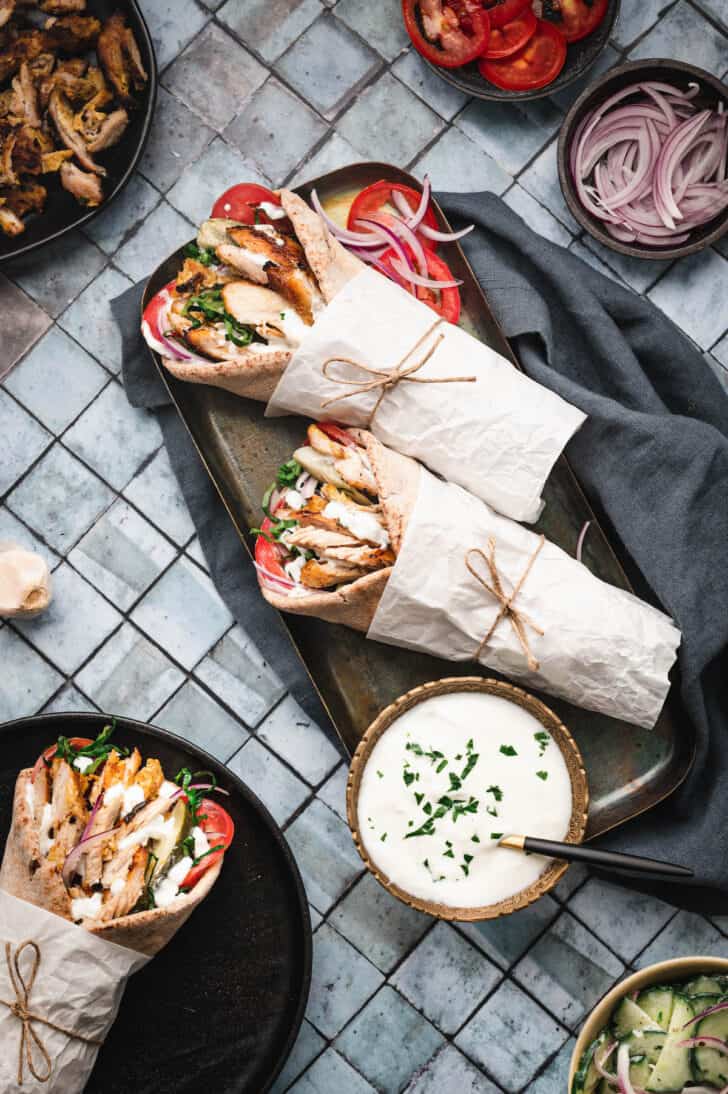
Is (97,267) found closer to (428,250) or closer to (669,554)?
(428,250)

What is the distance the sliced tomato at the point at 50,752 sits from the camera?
2631 millimetres

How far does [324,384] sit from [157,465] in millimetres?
709

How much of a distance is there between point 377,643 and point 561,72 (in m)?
1.81

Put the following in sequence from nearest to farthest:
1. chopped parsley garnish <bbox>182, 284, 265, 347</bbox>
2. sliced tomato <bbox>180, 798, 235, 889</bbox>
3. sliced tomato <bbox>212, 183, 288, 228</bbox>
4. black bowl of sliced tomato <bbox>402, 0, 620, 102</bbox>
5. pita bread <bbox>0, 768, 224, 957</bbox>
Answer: pita bread <bbox>0, 768, 224, 957</bbox> < sliced tomato <bbox>180, 798, 235, 889</bbox> < chopped parsley garnish <bbox>182, 284, 265, 347</bbox> < sliced tomato <bbox>212, 183, 288, 228</bbox> < black bowl of sliced tomato <bbox>402, 0, 620, 102</bbox>

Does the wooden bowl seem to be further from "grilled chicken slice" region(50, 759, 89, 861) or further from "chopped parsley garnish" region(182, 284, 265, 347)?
"chopped parsley garnish" region(182, 284, 265, 347)

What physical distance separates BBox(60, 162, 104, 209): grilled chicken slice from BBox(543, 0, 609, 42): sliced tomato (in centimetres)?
143

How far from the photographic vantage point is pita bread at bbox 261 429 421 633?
8.48ft

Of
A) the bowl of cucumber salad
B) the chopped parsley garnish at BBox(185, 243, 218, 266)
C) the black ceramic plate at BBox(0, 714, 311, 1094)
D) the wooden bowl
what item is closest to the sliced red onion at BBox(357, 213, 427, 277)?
the chopped parsley garnish at BBox(185, 243, 218, 266)

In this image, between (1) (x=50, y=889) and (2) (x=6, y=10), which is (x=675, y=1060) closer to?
(1) (x=50, y=889)

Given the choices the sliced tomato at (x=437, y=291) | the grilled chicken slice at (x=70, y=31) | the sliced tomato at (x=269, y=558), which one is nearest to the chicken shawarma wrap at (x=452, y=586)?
the sliced tomato at (x=269, y=558)

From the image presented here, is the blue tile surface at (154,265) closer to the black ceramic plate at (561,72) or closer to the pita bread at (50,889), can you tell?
the black ceramic plate at (561,72)

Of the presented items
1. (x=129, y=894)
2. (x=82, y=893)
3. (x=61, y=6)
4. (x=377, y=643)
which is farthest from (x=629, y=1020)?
(x=61, y=6)

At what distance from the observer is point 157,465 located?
3.14m

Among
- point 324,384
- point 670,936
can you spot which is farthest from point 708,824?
point 324,384
